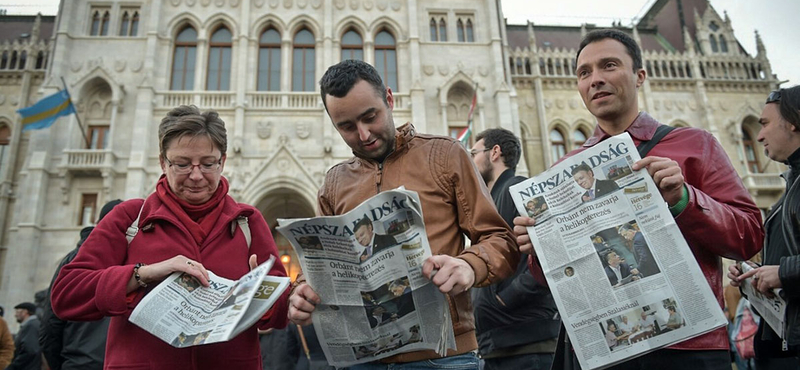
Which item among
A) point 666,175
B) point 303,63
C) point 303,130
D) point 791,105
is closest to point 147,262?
point 666,175

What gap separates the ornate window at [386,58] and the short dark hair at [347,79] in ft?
52.2

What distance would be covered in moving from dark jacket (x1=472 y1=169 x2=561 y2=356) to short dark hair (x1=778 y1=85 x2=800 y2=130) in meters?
1.62

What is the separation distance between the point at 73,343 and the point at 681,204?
3.78 m

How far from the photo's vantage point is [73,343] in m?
3.37

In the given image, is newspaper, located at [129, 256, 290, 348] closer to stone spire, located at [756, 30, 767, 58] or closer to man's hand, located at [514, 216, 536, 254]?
man's hand, located at [514, 216, 536, 254]

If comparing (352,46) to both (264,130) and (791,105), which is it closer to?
(264,130)

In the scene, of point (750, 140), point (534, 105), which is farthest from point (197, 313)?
point (750, 140)

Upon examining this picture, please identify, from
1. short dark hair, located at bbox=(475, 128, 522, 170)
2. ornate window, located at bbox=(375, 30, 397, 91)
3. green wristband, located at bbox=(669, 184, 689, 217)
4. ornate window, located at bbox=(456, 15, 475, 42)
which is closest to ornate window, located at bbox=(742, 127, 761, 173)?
ornate window, located at bbox=(456, 15, 475, 42)

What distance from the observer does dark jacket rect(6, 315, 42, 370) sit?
558cm

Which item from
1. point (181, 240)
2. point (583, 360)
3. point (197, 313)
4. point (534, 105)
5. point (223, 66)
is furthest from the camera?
point (534, 105)

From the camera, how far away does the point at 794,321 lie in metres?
2.10

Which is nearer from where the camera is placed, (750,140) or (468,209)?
(468,209)

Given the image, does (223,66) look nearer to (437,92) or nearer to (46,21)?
(437,92)

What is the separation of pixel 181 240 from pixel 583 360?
69.8 inches
